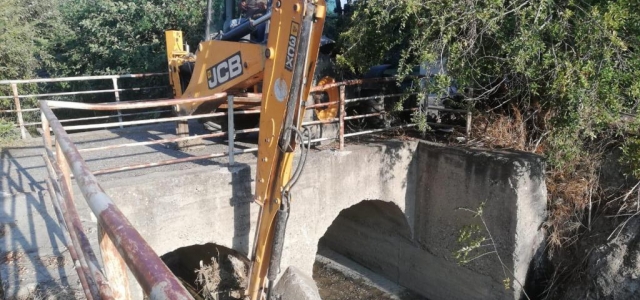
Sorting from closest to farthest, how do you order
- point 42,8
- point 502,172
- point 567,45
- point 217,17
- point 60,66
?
point 567,45 < point 502,172 < point 217,17 < point 60,66 < point 42,8

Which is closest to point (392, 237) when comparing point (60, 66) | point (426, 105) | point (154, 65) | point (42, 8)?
point (426, 105)

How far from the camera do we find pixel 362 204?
338 inches

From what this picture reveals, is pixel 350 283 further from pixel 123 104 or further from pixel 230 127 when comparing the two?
pixel 123 104

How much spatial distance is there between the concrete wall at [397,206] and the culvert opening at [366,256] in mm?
37

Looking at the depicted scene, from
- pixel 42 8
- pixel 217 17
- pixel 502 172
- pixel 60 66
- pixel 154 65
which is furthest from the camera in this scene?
pixel 42 8

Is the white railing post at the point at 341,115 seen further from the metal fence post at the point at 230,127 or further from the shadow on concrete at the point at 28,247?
the shadow on concrete at the point at 28,247

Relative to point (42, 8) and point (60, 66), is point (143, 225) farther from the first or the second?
point (42, 8)

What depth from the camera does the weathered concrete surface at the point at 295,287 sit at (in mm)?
6039

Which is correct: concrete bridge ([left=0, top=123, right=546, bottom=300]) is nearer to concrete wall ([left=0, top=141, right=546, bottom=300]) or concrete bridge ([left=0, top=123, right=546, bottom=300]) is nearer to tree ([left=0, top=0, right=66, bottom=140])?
concrete wall ([left=0, top=141, right=546, bottom=300])

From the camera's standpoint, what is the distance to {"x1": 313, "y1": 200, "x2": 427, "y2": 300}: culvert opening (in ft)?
26.6

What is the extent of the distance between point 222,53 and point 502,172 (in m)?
3.85

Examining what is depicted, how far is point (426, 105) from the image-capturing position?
720 centimetres

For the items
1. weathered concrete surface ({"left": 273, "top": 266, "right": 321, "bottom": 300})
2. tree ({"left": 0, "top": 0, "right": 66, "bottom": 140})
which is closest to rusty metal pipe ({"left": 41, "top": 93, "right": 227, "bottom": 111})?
weathered concrete surface ({"left": 273, "top": 266, "right": 321, "bottom": 300})

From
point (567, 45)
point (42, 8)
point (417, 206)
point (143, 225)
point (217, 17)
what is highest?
point (42, 8)
